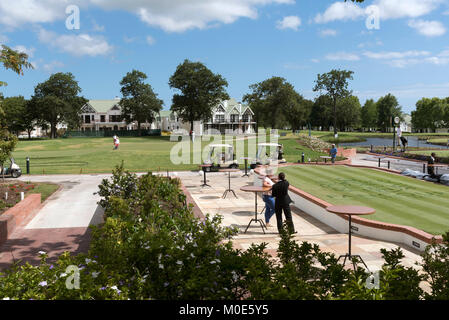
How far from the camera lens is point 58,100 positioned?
9331 centimetres

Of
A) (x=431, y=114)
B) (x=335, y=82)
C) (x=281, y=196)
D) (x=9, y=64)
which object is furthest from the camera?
(x=431, y=114)

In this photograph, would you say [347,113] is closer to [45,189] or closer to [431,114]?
[431,114]

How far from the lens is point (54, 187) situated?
20.1 m

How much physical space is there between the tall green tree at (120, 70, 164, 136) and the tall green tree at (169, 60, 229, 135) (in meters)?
Result: 11.2

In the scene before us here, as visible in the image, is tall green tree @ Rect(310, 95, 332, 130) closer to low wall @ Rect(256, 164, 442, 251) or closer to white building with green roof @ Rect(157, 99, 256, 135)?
white building with green roof @ Rect(157, 99, 256, 135)

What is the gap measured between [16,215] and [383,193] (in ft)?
45.7

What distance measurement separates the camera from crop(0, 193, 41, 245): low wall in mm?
10695

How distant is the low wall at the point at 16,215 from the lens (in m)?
10.7

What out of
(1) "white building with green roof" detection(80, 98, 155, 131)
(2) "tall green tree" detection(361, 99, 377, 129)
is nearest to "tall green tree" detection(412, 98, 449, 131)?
(2) "tall green tree" detection(361, 99, 377, 129)

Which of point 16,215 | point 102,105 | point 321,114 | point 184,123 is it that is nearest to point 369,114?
point 321,114

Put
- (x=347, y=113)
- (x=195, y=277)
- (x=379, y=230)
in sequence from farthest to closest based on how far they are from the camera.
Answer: (x=347, y=113) → (x=379, y=230) → (x=195, y=277)

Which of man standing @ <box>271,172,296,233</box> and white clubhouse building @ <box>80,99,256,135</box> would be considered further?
white clubhouse building @ <box>80,99,256,135</box>

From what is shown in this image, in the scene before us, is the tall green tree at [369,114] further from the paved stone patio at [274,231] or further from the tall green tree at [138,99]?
the paved stone patio at [274,231]
